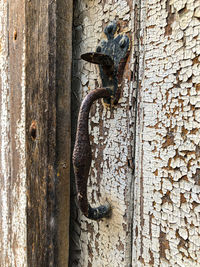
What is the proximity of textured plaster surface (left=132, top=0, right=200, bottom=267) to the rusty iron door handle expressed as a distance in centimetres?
5

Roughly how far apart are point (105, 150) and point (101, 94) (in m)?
0.12

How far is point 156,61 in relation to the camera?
373mm

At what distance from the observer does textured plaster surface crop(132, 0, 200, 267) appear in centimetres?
33

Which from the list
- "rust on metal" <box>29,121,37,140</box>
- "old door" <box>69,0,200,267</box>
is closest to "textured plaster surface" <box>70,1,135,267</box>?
"old door" <box>69,0,200,267</box>

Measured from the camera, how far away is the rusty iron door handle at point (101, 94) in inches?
15.8

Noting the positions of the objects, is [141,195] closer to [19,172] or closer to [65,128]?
[65,128]

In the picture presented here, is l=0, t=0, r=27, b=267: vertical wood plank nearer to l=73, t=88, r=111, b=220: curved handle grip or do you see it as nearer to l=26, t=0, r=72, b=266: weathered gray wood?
l=26, t=0, r=72, b=266: weathered gray wood

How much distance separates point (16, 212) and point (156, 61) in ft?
1.68

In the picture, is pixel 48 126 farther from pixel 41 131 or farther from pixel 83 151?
pixel 83 151

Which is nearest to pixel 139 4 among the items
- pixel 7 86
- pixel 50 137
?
pixel 50 137

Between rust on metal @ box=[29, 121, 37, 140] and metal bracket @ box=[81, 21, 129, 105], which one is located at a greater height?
metal bracket @ box=[81, 21, 129, 105]

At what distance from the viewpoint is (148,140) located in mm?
393

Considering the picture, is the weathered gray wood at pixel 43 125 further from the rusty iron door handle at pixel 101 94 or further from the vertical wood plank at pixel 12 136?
the rusty iron door handle at pixel 101 94

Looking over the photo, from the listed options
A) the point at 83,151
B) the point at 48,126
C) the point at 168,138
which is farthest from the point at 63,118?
the point at 168,138
